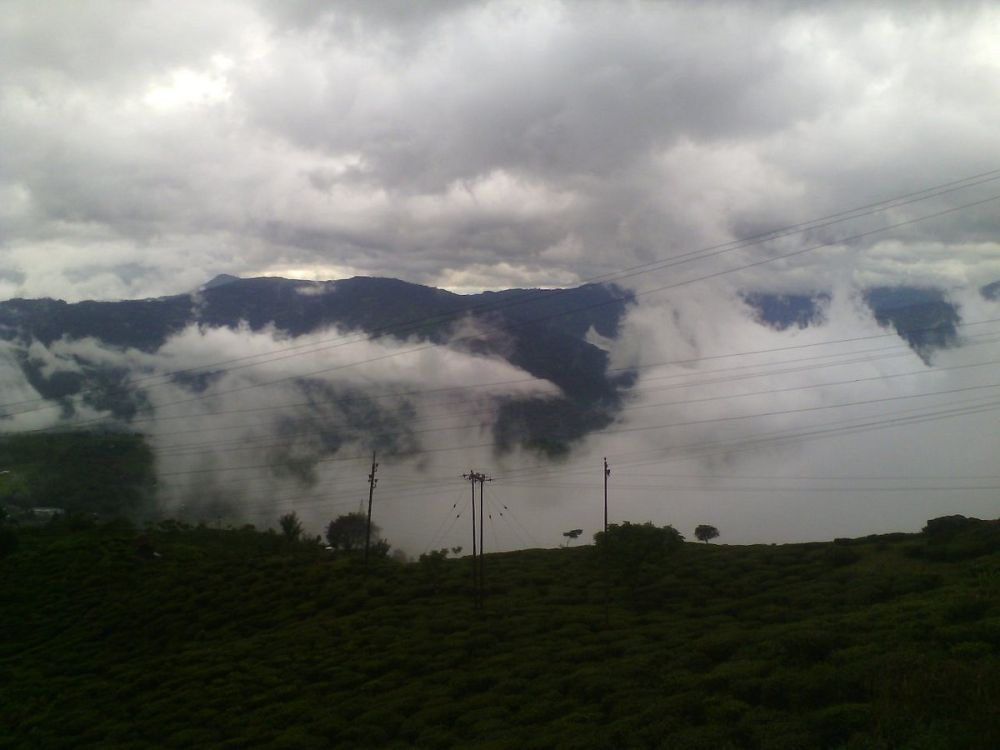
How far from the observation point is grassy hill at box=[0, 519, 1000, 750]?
28.6 metres

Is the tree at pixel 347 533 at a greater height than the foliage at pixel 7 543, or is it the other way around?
the foliage at pixel 7 543

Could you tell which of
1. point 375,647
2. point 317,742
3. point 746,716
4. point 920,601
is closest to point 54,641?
point 375,647

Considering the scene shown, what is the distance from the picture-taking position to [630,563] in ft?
241

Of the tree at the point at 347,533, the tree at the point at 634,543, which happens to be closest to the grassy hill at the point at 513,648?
the tree at the point at 634,543

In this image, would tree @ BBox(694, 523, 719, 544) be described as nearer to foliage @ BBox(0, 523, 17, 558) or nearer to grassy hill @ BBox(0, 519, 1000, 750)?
grassy hill @ BBox(0, 519, 1000, 750)

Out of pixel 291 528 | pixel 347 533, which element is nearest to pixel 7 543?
pixel 291 528

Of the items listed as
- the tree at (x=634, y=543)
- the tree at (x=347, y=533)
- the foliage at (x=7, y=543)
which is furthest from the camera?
the tree at (x=347, y=533)

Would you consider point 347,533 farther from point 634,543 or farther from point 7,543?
point 634,543

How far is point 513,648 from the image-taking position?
174 feet

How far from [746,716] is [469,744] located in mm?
13676

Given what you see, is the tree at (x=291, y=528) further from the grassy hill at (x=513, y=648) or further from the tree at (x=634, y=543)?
the tree at (x=634, y=543)

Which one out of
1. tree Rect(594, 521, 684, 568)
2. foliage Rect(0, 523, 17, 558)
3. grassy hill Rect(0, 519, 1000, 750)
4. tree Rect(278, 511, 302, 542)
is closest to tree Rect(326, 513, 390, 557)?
tree Rect(278, 511, 302, 542)

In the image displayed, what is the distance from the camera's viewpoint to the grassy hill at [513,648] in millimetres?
28578

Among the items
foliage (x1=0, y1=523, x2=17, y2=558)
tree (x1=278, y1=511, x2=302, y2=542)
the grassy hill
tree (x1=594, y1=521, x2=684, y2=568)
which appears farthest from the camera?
tree (x1=278, y1=511, x2=302, y2=542)
